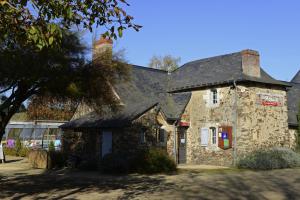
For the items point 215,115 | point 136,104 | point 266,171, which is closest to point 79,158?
point 136,104

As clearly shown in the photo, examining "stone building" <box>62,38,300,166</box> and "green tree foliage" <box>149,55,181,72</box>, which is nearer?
"stone building" <box>62,38,300,166</box>

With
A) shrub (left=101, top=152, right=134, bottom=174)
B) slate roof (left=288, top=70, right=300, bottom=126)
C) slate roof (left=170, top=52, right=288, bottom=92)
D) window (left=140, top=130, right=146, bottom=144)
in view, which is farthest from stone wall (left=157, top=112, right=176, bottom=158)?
slate roof (left=288, top=70, right=300, bottom=126)

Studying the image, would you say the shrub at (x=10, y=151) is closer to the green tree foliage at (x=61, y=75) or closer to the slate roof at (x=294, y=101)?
the slate roof at (x=294, y=101)

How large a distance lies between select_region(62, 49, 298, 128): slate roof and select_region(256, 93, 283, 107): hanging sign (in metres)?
0.75

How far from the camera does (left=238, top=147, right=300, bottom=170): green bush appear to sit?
22.3 meters

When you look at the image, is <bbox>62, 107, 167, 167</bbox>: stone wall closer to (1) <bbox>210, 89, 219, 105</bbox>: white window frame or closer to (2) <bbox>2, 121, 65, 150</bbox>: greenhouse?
(1) <bbox>210, 89, 219, 105</bbox>: white window frame

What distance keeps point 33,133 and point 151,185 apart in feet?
83.7

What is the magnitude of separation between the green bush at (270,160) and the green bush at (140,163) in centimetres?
466

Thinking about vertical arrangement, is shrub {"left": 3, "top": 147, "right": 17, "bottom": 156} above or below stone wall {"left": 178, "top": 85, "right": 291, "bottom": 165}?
below

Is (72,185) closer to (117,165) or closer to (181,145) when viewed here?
(117,165)

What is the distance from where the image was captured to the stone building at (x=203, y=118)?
76.3 ft

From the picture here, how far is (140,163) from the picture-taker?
20.2m

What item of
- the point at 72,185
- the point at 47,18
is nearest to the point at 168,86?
the point at 72,185

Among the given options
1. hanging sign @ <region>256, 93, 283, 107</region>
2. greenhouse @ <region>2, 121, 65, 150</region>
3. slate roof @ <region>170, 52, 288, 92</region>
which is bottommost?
greenhouse @ <region>2, 121, 65, 150</region>
